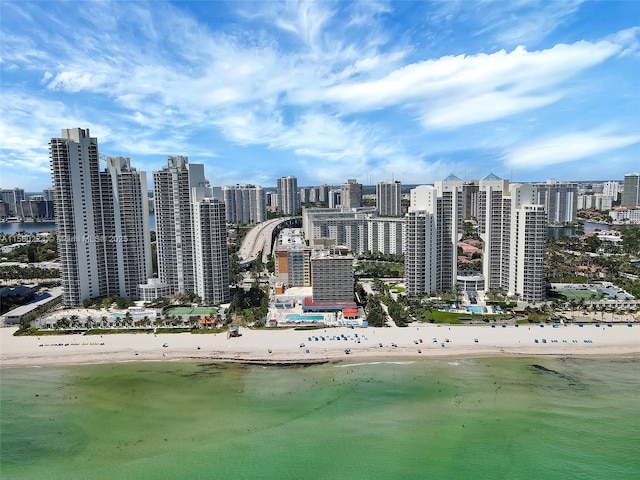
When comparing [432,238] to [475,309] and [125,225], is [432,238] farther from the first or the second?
[125,225]

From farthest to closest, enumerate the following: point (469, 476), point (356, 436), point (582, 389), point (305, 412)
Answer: point (582, 389), point (305, 412), point (356, 436), point (469, 476)

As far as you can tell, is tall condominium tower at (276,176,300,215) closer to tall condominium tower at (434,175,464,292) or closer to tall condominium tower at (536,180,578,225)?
tall condominium tower at (536,180,578,225)

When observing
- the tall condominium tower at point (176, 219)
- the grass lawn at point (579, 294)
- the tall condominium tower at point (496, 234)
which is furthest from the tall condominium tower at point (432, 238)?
the tall condominium tower at point (176, 219)

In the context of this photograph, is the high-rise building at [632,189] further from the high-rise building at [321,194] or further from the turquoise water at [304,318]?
the turquoise water at [304,318]

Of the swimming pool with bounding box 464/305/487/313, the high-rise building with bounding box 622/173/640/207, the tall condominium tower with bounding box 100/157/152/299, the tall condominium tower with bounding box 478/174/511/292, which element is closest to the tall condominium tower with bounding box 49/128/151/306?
the tall condominium tower with bounding box 100/157/152/299

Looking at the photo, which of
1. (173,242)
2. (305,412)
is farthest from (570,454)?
(173,242)

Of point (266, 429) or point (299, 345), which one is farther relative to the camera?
point (299, 345)

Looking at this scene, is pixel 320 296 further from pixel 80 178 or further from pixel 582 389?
pixel 80 178
